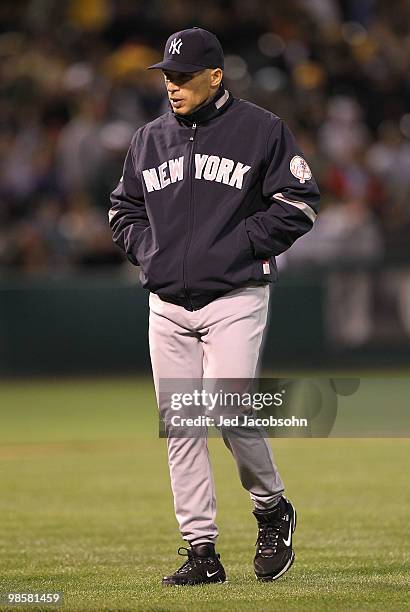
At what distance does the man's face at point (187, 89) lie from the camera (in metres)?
5.40

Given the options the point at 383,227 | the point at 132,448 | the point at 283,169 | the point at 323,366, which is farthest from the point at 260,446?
the point at 383,227

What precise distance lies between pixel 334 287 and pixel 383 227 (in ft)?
4.80

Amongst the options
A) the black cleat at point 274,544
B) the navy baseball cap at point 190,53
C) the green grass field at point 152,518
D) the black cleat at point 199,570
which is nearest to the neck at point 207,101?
the navy baseball cap at point 190,53

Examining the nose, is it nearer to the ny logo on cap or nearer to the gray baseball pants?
the ny logo on cap

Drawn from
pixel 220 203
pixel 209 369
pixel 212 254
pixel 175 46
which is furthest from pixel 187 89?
pixel 209 369

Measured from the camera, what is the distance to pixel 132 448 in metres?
10.8

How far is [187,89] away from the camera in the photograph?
5406 mm

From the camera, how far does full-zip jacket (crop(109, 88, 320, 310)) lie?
17.5 feet

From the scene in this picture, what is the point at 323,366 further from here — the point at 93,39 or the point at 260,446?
the point at 260,446

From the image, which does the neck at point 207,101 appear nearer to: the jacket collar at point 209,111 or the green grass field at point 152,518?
the jacket collar at point 209,111

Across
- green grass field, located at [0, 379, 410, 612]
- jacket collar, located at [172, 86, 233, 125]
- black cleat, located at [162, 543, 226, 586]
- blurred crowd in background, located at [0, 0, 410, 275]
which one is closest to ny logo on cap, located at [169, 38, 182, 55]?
jacket collar, located at [172, 86, 233, 125]

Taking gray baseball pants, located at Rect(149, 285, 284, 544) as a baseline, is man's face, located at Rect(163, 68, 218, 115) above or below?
above

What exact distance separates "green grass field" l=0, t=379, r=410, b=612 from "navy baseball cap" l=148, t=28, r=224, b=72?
2.06 meters

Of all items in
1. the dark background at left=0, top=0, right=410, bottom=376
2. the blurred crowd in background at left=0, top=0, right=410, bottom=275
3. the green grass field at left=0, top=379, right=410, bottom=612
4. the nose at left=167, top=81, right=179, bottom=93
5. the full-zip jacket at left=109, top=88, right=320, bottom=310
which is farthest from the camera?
the blurred crowd in background at left=0, top=0, right=410, bottom=275
